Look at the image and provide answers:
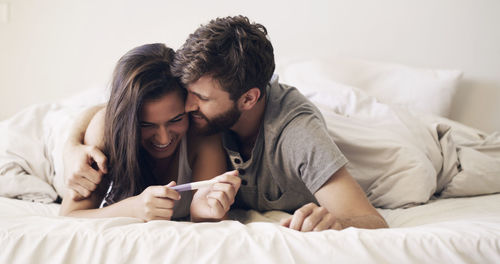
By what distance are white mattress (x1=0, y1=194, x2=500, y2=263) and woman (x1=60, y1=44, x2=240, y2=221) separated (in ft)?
0.57

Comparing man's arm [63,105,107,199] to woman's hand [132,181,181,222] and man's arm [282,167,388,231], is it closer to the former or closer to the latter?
woman's hand [132,181,181,222]

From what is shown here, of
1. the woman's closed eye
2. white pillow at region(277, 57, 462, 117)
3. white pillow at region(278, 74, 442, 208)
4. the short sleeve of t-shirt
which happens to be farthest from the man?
white pillow at region(277, 57, 462, 117)

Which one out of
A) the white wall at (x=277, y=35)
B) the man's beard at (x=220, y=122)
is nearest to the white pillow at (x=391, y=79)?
the white wall at (x=277, y=35)

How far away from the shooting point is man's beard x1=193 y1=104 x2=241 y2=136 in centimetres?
126

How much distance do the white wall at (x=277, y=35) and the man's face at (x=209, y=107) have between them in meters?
1.09

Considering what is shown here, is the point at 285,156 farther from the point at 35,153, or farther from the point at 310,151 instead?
the point at 35,153

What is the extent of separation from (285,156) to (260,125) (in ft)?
0.50

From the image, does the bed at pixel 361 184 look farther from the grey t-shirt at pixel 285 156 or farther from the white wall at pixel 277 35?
the white wall at pixel 277 35

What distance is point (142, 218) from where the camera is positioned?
1043 mm

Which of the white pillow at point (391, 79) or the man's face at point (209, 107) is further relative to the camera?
the white pillow at point (391, 79)

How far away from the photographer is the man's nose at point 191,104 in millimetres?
1229

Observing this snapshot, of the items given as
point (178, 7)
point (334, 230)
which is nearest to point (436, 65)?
point (178, 7)

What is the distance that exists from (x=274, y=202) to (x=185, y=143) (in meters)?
0.29

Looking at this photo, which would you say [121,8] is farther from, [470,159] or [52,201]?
[470,159]
